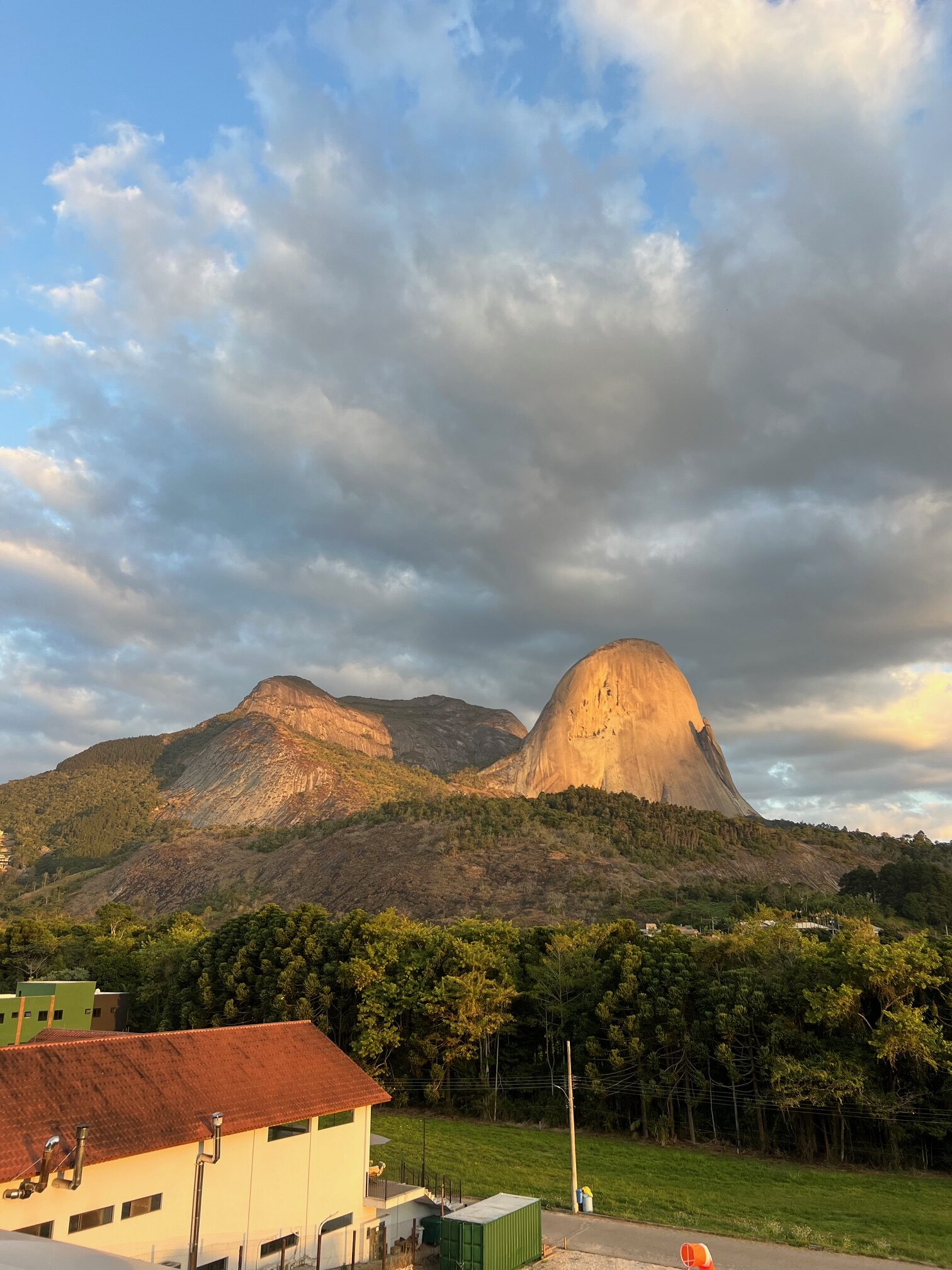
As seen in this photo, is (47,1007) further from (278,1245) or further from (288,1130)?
(278,1245)

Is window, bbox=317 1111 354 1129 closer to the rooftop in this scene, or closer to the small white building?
the small white building

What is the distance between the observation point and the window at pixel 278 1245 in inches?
878

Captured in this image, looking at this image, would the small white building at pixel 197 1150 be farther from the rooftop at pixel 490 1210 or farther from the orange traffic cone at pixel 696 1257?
the orange traffic cone at pixel 696 1257

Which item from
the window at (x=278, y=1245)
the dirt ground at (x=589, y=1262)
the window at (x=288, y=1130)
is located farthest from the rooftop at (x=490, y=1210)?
the window at (x=288, y=1130)

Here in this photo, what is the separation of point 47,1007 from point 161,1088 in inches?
1042

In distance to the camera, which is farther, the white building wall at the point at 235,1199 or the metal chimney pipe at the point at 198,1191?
the metal chimney pipe at the point at 198,1191

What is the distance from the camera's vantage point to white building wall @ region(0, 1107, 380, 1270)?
18.8 meters

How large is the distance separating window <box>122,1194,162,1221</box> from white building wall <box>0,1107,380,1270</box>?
8cm

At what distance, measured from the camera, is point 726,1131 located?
40750 millimetres

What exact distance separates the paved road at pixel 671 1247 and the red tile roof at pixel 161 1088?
806 cm

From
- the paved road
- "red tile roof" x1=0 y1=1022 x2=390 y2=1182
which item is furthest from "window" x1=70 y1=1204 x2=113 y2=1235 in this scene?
the paved road

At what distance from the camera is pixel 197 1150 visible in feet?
69.2

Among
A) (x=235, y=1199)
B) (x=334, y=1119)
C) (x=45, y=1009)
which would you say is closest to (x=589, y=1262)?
(x=334, y=1119)

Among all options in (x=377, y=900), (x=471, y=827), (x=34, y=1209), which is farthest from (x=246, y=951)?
(x=471, y=827)
